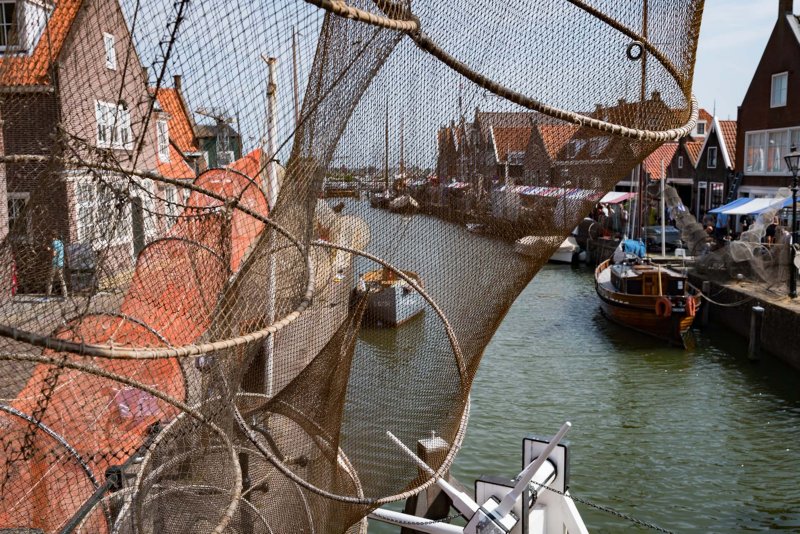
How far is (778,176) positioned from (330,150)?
27.7 m

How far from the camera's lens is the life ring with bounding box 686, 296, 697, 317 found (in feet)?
56.3

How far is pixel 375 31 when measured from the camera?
314cm

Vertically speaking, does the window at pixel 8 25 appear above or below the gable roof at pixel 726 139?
below

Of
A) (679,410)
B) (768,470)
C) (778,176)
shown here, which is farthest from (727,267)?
(778,176)

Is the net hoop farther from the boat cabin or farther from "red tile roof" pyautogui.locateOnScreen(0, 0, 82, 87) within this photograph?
the boat cabin

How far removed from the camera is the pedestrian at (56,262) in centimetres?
321

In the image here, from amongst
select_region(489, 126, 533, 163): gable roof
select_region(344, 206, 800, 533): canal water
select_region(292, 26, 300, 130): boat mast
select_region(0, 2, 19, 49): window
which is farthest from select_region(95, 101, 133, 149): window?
select_region(344, 206, 800, 533): canal water

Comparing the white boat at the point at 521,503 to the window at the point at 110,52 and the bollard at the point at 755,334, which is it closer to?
the window at the point at 110,52

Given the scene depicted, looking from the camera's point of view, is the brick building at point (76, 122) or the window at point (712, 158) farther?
the window at point (712, 158)

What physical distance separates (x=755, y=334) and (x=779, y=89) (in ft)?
53.9

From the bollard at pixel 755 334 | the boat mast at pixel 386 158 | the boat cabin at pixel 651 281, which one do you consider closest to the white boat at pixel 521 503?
the boat mast at pixel 386 158

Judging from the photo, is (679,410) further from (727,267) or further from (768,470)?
(727,267)

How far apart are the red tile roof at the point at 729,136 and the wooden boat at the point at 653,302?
55.3 feet

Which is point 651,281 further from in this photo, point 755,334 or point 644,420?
point 644,420
